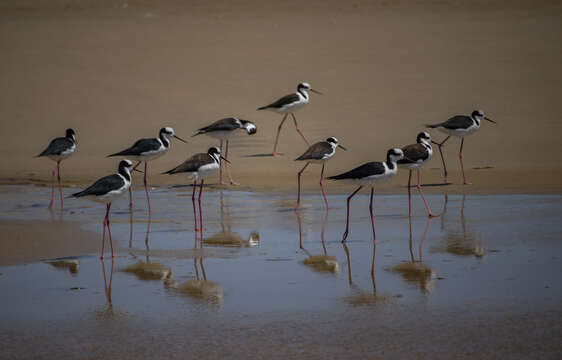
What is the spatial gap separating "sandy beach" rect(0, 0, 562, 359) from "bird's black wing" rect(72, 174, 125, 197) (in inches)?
22.5

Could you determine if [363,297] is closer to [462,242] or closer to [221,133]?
[462,242]

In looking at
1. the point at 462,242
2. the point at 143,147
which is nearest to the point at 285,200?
the point at 143,147

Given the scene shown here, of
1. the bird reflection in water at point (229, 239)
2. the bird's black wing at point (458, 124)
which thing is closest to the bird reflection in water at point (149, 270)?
the bird reflection in water at point (229, 239)

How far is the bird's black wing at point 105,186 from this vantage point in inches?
334

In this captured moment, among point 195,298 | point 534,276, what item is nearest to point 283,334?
point 195,298

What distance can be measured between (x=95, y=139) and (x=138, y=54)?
8452 millimetres

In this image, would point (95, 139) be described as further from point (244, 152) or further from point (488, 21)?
point (488, 21)

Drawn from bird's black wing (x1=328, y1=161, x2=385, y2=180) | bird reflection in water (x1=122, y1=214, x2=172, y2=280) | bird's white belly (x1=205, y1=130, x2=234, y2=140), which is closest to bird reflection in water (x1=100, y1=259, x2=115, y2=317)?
bird reflection in water (x1=122, y1=214, x2=172, y2=280)

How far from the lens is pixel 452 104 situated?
19.2 meters

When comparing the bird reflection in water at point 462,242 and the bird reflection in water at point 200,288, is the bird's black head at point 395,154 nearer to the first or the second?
the bird reflection in water at point 462,242

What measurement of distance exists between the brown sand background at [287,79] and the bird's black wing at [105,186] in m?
4.27

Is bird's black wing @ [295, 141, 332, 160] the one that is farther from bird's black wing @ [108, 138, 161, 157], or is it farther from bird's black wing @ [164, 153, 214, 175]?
bird's black wing @ [108, 138, 161, 157]

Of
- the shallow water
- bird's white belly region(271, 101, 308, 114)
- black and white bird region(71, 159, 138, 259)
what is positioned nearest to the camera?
the shallow water

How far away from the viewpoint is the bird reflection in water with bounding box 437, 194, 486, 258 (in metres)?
7.56
